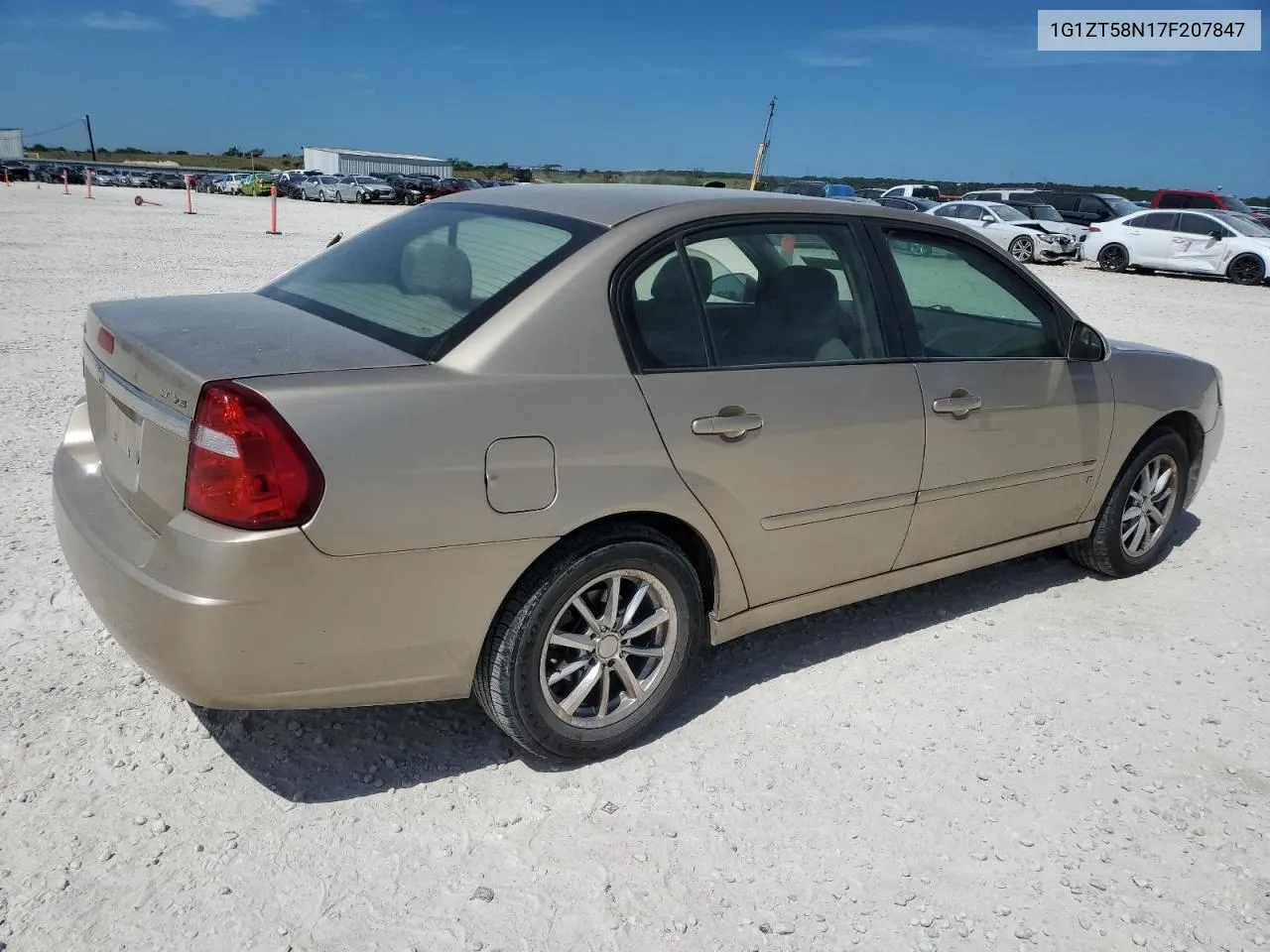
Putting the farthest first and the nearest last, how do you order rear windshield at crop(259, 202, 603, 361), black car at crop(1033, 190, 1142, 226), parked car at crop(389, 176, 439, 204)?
parked car at crop(389, 176, 439, 204)
black car at crop(1033, 190, 1142, 226)
rear windshield at crop(259, 202, 603, 361)

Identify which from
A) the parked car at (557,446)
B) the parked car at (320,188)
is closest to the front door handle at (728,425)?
the parked car at (557,446)

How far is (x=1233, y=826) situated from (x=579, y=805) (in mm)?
1887

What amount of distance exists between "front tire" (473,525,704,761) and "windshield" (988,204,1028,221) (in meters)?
25.3

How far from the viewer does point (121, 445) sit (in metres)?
2.76

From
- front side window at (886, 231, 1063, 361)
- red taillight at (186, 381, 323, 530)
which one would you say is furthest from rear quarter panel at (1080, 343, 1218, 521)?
red taillight at (186, 381, 323, 530)

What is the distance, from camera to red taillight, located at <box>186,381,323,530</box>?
2.31m

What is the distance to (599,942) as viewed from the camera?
2324 mm

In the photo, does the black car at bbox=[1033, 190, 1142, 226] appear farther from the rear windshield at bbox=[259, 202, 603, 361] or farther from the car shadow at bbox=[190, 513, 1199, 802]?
the rear windshield at bbox=[259, 202, 603, 361]

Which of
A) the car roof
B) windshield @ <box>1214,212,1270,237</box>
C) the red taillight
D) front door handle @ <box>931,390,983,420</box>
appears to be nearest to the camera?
the red taillight

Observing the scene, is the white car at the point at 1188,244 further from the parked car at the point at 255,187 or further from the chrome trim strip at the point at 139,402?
the parked car at the point at 255,187

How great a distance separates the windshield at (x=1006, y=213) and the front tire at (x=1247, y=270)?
5.65 metres

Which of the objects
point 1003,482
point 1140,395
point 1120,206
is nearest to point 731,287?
point 1003,482

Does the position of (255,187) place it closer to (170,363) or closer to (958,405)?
(958,405)

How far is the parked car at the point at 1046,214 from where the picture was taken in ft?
85.1
